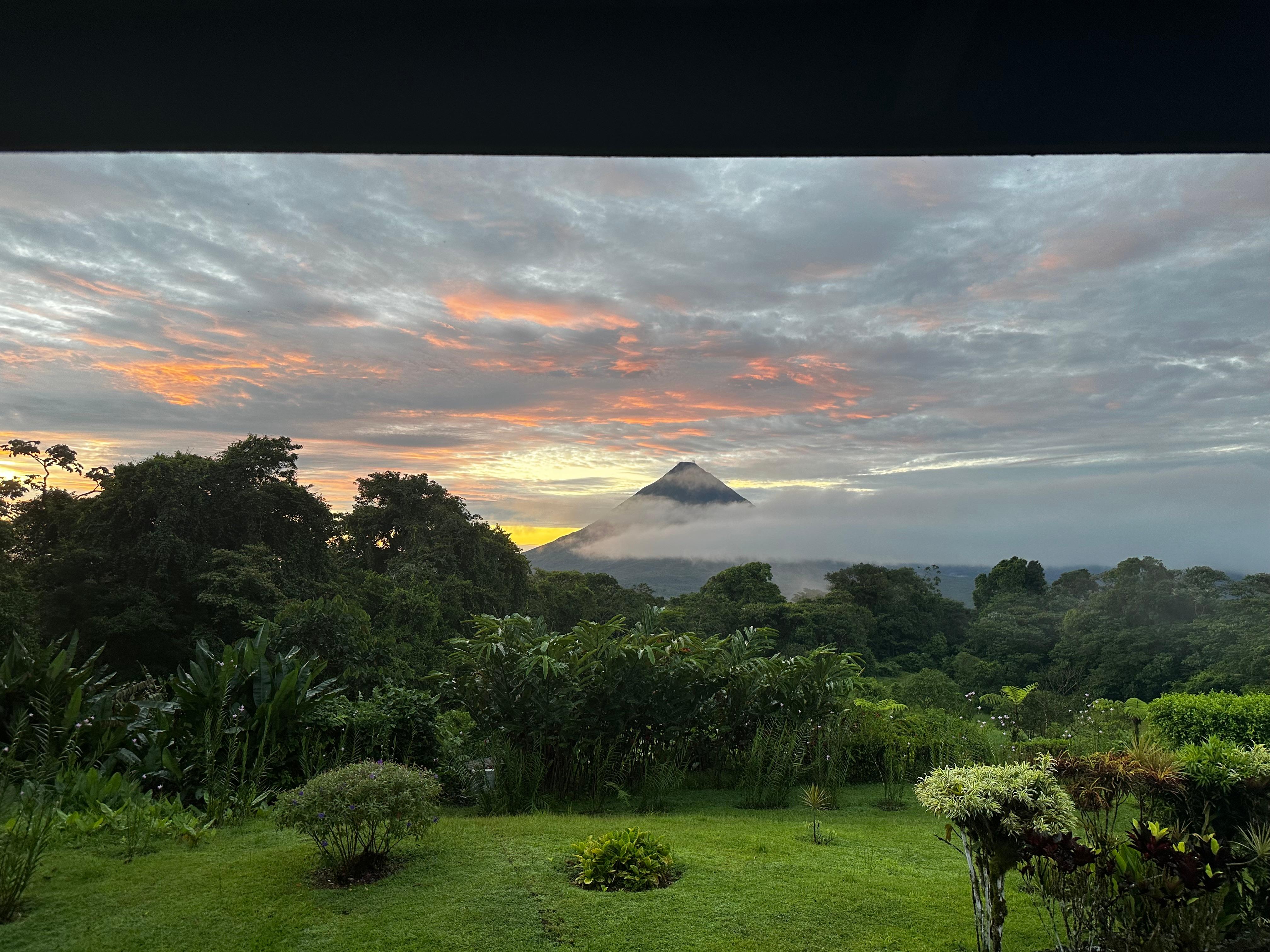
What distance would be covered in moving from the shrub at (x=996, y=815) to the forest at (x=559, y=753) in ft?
0.04

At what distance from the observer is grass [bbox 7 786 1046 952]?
9.64 feet

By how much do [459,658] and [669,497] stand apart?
128ft

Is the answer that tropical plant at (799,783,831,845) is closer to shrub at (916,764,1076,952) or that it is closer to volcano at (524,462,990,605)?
shrub at (916,764,1076,952)

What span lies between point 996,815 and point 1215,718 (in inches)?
167

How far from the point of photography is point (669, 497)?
44906mm

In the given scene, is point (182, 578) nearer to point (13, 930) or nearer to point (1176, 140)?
point (13, 930)

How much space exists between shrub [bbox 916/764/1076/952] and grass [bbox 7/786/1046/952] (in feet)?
1.75

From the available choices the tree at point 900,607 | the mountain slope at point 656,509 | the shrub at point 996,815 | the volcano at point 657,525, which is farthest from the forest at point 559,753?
the mountain slope at point 656,509

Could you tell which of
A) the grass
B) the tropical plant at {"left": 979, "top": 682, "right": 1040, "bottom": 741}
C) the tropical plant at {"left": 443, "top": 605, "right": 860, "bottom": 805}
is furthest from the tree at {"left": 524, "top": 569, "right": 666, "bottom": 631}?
the grass

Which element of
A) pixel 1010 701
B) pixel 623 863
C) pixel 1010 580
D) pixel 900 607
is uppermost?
pixel 1010 580

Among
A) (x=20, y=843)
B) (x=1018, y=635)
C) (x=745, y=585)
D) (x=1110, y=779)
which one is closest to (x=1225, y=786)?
(x=1110, y=779)

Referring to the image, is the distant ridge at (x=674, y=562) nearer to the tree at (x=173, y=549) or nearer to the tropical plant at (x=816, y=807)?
the tree at (x=173, y=549)

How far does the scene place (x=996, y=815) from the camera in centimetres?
249

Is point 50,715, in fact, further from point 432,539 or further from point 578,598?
point 578,598
